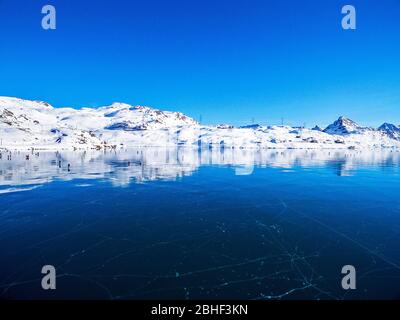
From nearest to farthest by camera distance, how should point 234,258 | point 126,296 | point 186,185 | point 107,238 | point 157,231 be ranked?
point 126,296 → point 234,258 → point 107,238 → point 157,231 → point 186,185

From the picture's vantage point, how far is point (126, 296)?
9109 millimetres

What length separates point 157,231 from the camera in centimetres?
1524

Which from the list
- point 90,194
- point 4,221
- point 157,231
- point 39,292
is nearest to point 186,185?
point 90,194

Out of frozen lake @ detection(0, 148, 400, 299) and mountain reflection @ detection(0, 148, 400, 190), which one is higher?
mountain reflection @ detection(0, 148, 400, 190)

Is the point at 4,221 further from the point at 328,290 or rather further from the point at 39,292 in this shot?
the point at 328,290

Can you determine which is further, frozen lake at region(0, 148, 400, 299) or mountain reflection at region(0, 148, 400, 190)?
mountain reflection at region(0, 148, 400, 190)

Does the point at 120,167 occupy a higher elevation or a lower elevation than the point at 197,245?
higher

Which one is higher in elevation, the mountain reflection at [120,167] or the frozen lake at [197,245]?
the mountain reflection at [120,167]

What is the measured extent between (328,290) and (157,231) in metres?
9.37

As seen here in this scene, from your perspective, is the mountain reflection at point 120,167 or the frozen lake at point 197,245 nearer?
the frozen lake at point 197,245

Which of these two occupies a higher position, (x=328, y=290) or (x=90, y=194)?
(x=90, y=194)

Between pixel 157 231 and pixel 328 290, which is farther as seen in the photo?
pixel 157 231

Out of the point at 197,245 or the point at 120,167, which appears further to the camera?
the point at 120,167
